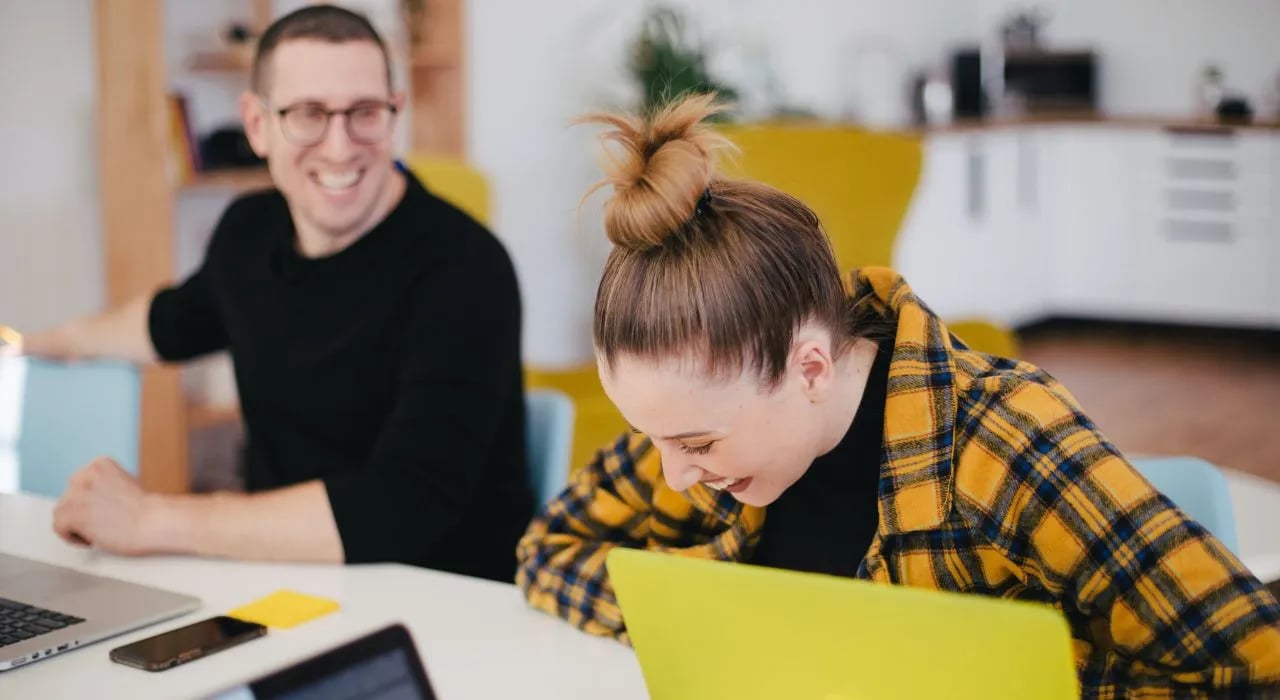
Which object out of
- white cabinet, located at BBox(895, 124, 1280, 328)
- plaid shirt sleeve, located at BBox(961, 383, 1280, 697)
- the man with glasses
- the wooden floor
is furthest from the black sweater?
white cabinet, located at BBox(895, 124, 1280, 328)

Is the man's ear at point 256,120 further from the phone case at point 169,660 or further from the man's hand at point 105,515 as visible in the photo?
the phone case at point 169,660

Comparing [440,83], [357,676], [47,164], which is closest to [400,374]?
[357,676]

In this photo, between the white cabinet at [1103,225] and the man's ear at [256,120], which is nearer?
the man's ear at [256,120]

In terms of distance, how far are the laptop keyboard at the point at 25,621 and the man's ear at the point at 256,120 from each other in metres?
0.81

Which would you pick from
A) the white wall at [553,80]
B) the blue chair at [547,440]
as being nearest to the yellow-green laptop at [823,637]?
the blue chair at [547,440]

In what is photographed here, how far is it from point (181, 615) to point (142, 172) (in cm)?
265

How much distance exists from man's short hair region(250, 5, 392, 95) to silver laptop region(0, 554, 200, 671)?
78cm

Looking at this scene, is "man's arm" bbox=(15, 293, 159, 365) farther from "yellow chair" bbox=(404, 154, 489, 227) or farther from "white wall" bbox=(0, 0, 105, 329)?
"white wall" bbox=(0, 0, 105, 329)

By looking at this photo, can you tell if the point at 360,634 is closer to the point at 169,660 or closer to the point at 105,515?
the point at 169,660

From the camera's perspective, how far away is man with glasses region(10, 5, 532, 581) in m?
1.81

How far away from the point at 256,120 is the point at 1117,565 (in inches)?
56.4

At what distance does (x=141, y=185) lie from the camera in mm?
3883

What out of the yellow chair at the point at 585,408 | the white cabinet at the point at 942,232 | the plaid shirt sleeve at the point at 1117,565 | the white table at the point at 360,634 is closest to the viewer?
the plaid shirt sleeve at the point at 1117,565

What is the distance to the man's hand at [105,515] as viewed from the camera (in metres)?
1.68
